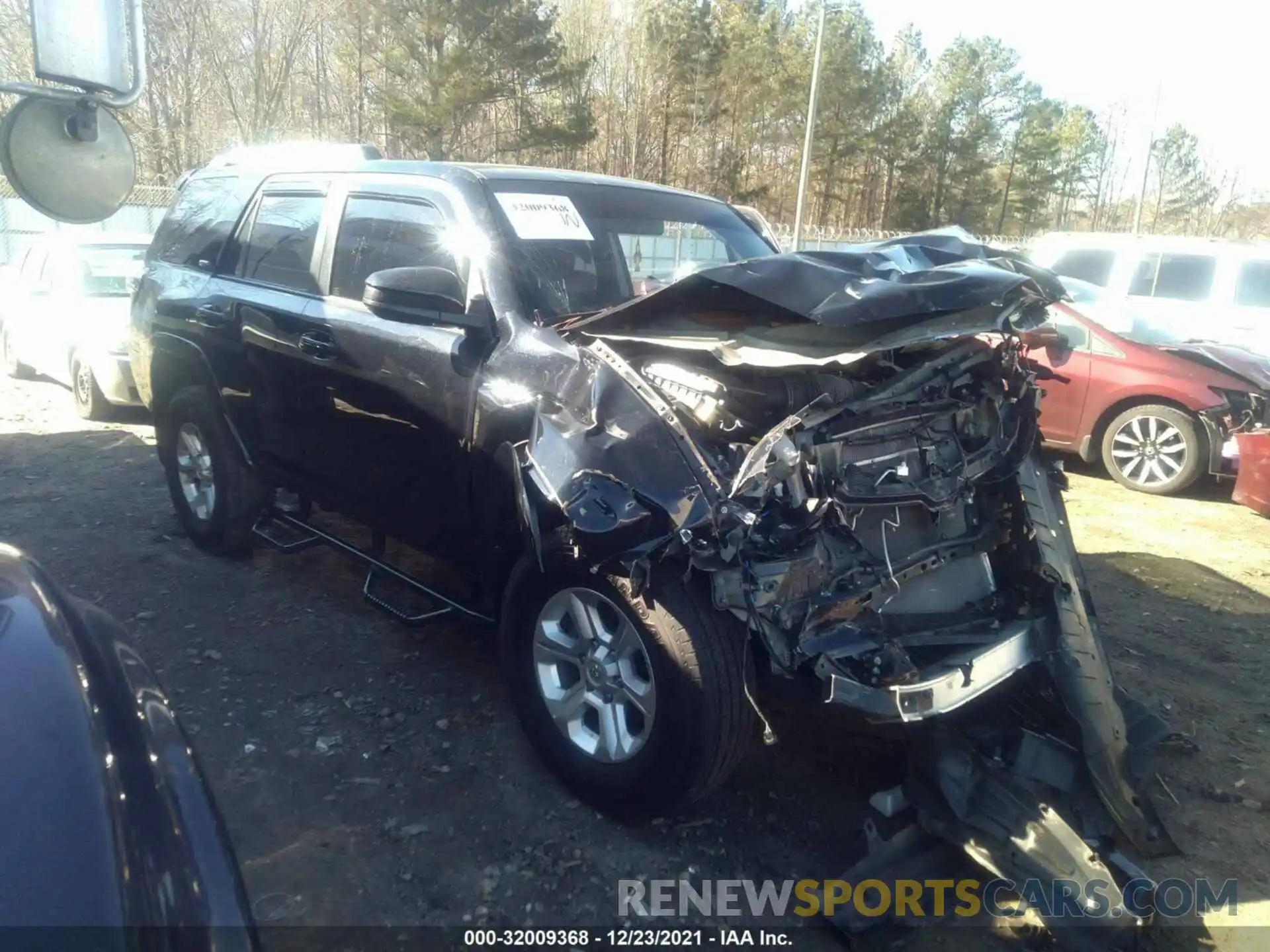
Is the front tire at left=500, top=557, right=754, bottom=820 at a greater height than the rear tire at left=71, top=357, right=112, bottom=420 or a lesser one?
greater

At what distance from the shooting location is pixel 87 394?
834 centimetres

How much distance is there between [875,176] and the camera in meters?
40.2

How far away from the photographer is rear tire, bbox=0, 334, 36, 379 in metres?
10.3

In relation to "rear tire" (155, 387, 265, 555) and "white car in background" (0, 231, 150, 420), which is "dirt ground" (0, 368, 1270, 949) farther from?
"white car in background" (0, 231, 150, 420)

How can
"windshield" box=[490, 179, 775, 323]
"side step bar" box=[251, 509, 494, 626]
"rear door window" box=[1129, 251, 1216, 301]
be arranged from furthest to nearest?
"rear door window" box=[1129, 251, 1216, 301] < "side step bar" box=[251, 509, 494, 626] < "windshield" box=[490, 179, 775, 323]

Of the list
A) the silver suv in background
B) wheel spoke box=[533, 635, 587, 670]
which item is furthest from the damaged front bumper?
the silver suv in background

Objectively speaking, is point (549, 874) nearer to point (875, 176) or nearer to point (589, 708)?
point (589, 708)

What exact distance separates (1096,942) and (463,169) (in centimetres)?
333

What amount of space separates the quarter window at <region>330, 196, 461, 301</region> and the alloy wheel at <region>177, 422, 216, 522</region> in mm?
1539

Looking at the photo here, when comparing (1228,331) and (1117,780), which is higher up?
(1228,331)

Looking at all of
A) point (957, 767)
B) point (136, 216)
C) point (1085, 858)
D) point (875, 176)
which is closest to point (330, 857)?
point (957, 767)

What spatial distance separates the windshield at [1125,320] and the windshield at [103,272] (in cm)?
869

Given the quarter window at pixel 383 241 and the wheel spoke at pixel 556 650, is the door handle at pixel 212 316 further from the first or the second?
the wheel spoke at pixel 556 650

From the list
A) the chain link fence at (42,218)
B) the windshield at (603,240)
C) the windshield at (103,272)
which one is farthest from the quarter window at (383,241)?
the chain link fence at (42,218)
